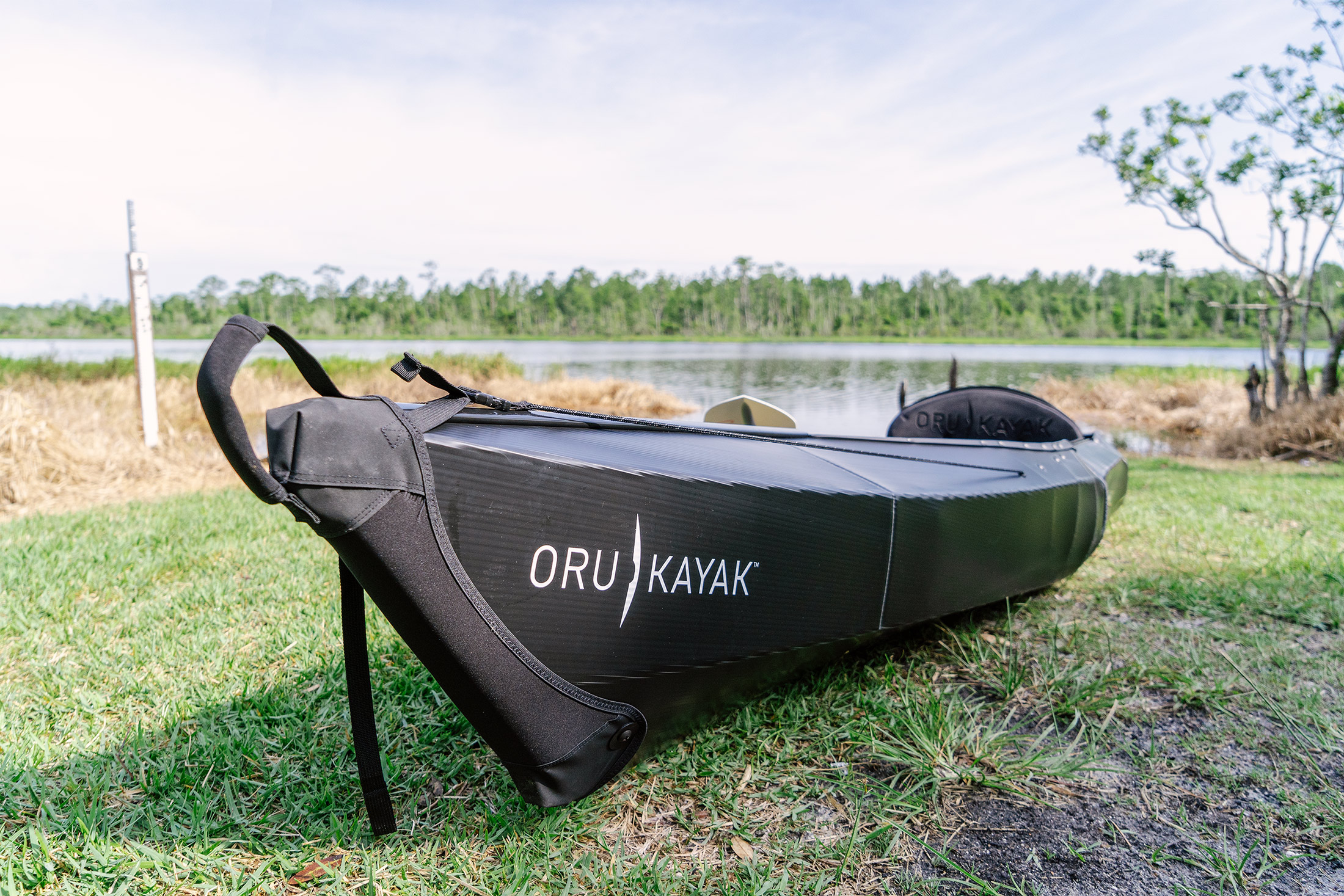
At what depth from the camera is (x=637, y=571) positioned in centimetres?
152

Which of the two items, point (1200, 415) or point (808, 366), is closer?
point (1200, 415)

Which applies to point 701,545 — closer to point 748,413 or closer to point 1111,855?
point 1111,855

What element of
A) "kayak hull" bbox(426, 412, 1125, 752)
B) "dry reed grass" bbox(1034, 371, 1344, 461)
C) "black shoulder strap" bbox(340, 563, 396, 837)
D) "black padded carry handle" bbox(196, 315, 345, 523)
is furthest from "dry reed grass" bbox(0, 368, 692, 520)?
"dry reed grass" bbox(1034, 371, 1344, 461)

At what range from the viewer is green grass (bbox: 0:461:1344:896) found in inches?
63.0

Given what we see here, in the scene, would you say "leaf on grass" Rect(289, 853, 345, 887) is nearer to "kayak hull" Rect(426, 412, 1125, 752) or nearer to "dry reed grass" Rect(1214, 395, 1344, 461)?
"kayak hull" Rect(426, 412, 1125, 752)

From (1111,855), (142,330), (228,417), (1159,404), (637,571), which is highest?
(142,330)

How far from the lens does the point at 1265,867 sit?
1.58 metres

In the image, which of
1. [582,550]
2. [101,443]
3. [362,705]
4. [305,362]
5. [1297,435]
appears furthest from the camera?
[1297,435]

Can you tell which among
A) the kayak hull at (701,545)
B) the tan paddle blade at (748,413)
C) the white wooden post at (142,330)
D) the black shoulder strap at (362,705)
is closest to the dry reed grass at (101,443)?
the white wooden post at (142,330)

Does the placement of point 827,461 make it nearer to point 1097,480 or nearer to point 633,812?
point 633,812

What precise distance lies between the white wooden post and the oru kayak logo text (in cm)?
741

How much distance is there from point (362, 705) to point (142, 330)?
7376 mm

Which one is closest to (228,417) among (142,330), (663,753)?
(663,753)

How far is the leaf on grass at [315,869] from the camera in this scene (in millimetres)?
1548
